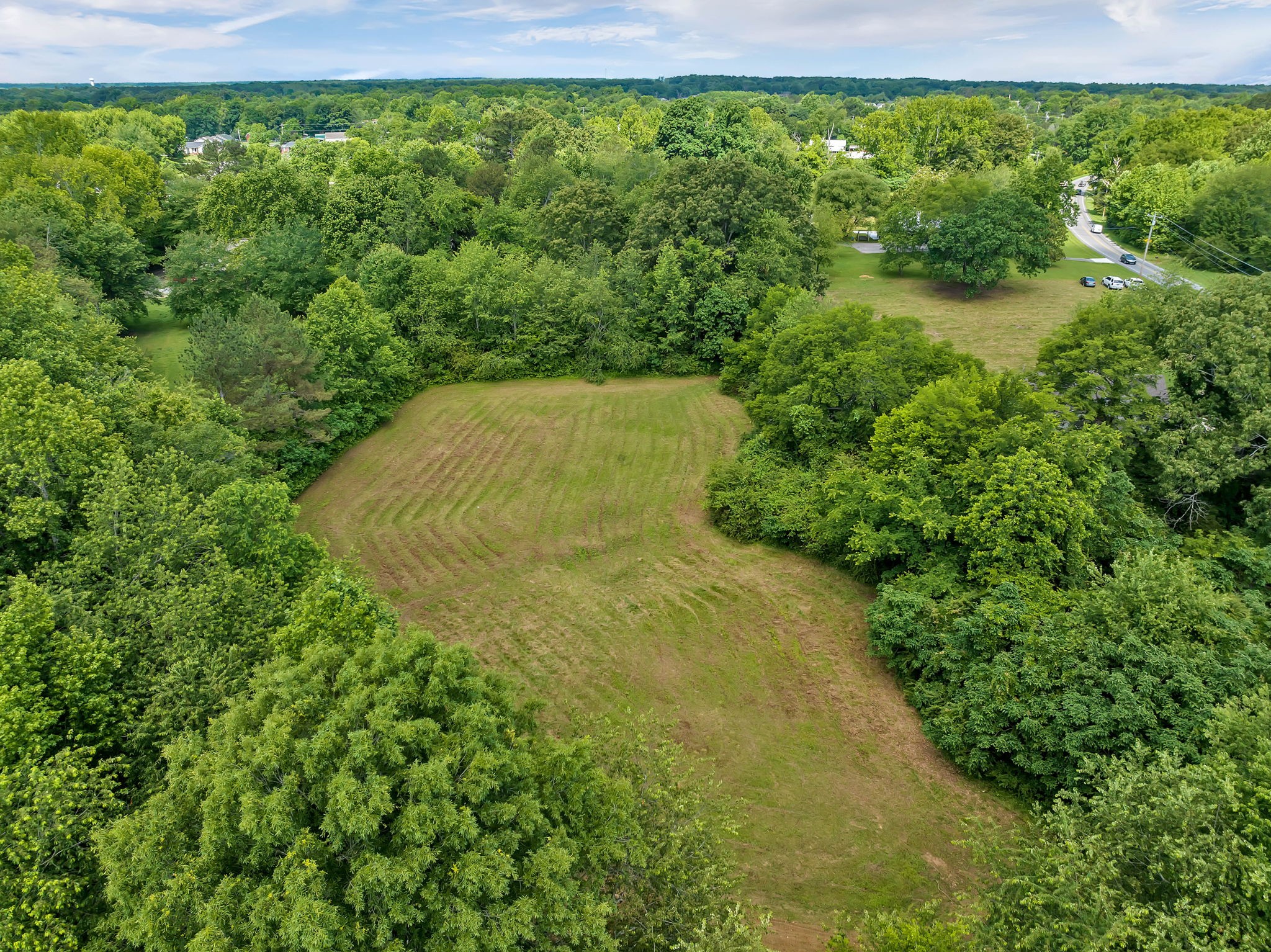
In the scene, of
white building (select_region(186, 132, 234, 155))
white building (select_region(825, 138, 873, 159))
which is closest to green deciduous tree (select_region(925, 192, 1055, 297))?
white building (select_region(825, 138, 873, 159))

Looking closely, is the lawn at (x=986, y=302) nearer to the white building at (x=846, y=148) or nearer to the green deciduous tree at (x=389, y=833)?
the green deciduous tree at (x=389, y=833)

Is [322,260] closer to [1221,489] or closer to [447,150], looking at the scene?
[447,150]

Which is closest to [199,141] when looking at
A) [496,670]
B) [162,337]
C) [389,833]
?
[162,337]

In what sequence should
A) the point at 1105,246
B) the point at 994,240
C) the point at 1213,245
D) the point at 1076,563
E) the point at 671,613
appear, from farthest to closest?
the point at 1105,246 < the point at 1213,245 < the point at 994,240 < the point at 671,613 < the point at 1076,563

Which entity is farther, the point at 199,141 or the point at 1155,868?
the point at 199,141

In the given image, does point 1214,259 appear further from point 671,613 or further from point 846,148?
point 846,148

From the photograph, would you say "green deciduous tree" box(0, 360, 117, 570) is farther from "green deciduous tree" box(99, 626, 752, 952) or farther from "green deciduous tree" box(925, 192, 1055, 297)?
"green deciduous tree" box(925, 192, 1055, 297)
